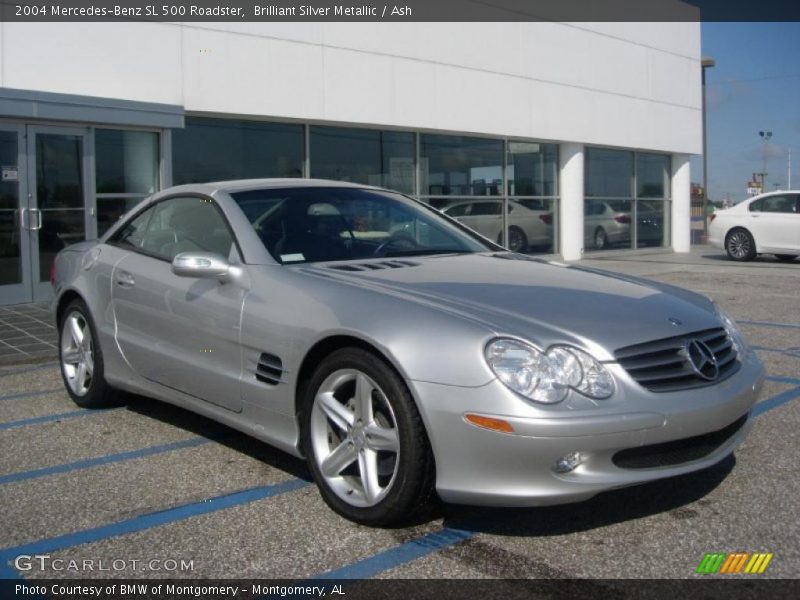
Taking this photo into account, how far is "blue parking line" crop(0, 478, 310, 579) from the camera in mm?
3465

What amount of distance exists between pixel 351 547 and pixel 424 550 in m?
0.28

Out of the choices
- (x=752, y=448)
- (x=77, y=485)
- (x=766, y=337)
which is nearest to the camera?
(x=77, y=485)

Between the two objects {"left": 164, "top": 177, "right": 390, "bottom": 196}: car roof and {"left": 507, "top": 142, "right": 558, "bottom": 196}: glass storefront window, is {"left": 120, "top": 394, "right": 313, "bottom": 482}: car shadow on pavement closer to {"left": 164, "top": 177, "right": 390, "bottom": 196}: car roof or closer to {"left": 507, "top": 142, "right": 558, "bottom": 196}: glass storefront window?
{"left": 164, "top": 177, "right": 390, "bottom": 196}: car roof

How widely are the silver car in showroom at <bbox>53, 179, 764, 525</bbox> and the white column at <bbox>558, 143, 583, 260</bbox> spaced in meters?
15.1

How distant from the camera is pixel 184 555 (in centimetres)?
339

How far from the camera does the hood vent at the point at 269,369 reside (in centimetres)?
398

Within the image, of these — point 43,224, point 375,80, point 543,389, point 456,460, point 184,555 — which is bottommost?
point 184,555

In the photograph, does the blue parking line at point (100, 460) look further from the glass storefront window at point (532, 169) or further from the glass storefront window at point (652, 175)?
the glass storefront window at point (652, 175)

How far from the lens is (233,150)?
13711mm

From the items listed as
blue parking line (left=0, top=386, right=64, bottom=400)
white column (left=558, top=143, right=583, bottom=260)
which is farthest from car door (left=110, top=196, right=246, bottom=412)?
white column (left=558, top=143, right=583, bottom=260)

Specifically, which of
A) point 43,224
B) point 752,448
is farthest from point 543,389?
point 43,224

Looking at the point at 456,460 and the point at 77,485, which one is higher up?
the point at 456,460

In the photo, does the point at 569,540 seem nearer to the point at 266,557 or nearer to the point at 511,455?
the point at 511,455

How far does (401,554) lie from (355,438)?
1.72ft
